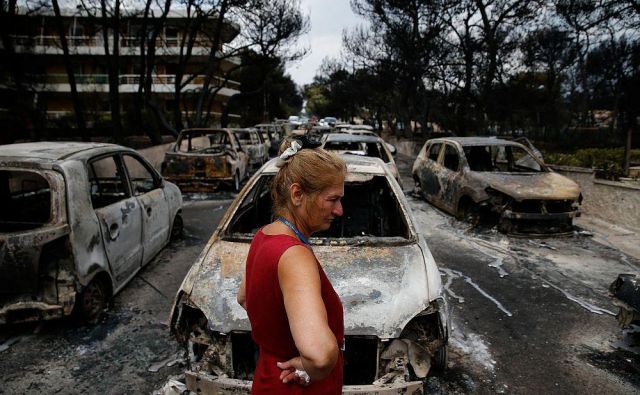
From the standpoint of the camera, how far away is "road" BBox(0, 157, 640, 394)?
3143 millimetres

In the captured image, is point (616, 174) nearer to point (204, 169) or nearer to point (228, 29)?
point (204, 169)

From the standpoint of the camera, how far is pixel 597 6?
40.6ft

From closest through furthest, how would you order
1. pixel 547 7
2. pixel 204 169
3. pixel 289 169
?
pixel 289 169, pixel 204 169, pixel 547 7

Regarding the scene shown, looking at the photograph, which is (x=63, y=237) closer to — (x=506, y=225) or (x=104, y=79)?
(x=506, y=225)

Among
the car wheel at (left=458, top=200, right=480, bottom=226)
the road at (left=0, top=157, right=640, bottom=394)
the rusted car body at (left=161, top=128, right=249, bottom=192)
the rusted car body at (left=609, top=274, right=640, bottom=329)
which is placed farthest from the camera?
the rusted car body at (left=161, top=128, right=249, bottom=192)

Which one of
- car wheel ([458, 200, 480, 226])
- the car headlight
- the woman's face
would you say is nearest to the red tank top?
the woman's face

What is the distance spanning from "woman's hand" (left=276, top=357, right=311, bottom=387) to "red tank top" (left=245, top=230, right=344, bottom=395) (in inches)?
1.0

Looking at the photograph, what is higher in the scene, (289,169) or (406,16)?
(406,16)

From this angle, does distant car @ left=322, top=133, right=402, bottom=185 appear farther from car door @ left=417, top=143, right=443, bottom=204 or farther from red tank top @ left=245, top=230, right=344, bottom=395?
red tank top @ left=245, top=230, right=344, bottom=395

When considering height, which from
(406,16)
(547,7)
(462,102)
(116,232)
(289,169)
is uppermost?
(406,16)

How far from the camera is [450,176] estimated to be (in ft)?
28.0

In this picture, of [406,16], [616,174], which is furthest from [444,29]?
[616,174]

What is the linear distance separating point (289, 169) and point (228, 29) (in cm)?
2455

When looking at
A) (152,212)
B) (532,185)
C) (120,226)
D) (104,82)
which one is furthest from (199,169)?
(104,82)
